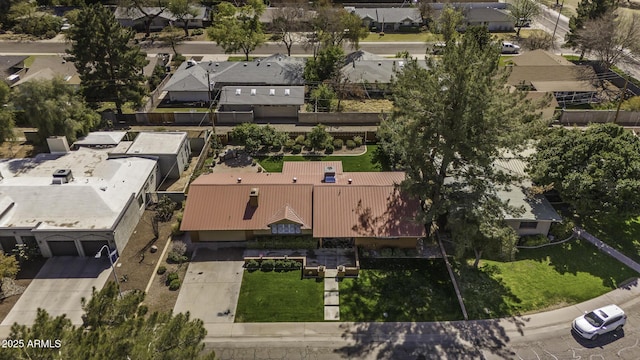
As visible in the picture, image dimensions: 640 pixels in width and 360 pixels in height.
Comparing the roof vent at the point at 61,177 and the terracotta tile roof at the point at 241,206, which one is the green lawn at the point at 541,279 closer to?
the terracotta tile roof at the point at 241,206

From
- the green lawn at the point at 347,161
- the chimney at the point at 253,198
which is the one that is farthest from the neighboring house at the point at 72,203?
the green lawn at the point at 347,161

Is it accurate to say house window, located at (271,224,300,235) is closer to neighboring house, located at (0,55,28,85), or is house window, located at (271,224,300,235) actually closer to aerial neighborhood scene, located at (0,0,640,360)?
aerial neighborhood scene, located at (0,0,640,360)

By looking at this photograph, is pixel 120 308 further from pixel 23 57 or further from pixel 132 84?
pixel 23 57

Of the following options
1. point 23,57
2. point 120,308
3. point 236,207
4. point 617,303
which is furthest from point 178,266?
point 23,57

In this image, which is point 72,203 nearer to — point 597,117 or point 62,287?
point 62,287

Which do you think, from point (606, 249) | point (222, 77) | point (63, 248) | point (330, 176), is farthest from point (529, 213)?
point (222, 77)
